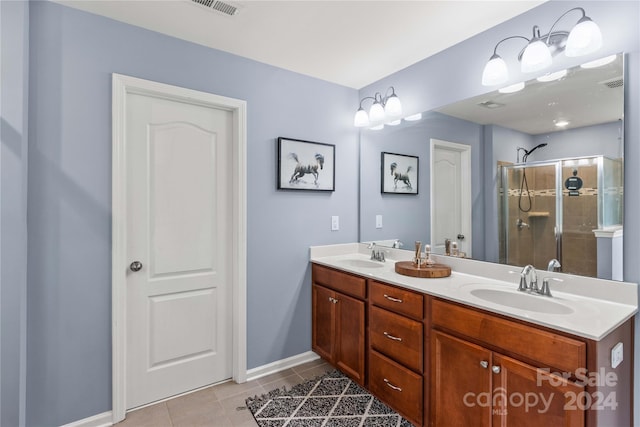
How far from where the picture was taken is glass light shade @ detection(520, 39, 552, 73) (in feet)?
5.33

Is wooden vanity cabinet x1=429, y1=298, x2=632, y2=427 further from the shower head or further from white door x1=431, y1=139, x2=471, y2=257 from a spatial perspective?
the shower head

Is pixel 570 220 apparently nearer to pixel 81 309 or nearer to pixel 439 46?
pixel 439 46

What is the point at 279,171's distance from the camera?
8.18 feet

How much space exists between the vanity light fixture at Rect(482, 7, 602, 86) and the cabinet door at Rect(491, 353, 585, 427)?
4.82 feet

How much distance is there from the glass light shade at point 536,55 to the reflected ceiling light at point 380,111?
3.13ft

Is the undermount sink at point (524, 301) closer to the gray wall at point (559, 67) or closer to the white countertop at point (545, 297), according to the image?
the white countertop at point (545, 297)

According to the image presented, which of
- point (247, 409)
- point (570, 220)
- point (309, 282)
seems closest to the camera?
point (570, 220)

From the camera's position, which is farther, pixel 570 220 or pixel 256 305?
pixel 256 305

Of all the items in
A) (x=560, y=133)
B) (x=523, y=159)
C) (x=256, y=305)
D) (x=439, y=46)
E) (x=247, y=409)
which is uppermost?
(x=439, y=46)

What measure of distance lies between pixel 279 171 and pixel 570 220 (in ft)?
6.12

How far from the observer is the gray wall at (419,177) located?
207 centimetres

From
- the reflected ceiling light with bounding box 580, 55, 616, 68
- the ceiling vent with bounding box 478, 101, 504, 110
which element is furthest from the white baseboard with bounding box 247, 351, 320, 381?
the reflected ceiling light with bounding box 580, 55, 616, 68

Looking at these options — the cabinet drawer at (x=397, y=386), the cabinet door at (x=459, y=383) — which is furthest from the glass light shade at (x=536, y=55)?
the cabinet drawer at (x=397, y=386)

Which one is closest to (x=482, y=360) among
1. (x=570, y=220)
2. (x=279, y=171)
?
(x=570, y=220)
